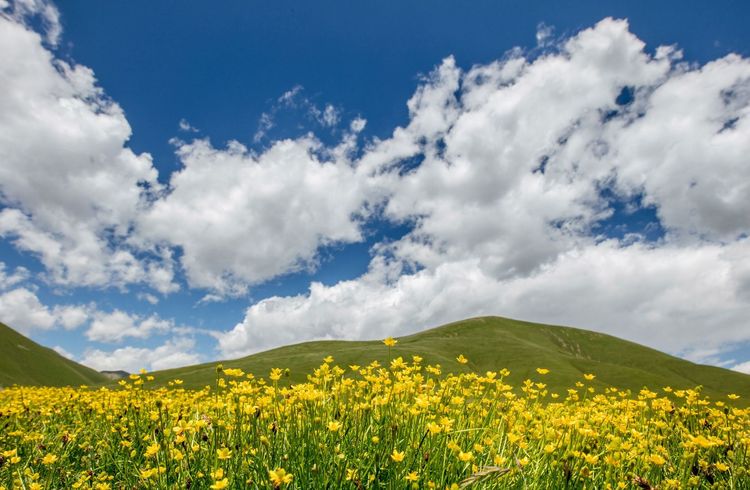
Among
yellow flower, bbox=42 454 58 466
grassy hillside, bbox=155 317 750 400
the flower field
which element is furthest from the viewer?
grassy hillside, bbox=155 317 750 400

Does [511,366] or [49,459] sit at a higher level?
[511,366]

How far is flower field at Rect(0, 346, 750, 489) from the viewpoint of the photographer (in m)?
5.18

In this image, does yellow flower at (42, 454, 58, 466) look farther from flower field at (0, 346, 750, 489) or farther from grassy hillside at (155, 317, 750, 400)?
grassy hillside at (155, 317, 750, 400)

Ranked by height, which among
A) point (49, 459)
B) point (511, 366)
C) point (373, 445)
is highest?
point (511, 366)

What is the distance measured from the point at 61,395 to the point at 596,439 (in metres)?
15.1

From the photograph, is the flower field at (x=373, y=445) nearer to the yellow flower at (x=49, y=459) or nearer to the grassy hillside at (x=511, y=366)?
the yellow flower at (x=49, y=459)

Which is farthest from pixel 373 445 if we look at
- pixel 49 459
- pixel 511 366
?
pixel 511 366

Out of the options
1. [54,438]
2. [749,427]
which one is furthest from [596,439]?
[54,438]

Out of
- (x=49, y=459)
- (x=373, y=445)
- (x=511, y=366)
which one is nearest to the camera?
(x=373, y=445)

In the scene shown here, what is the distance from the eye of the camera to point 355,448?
5.76 m

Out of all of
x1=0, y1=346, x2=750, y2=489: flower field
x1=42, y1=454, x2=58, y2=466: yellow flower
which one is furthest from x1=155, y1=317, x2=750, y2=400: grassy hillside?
x1=42, y1=454, x2=58, y2=466: yellow flower

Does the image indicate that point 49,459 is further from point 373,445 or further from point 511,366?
point 511,366

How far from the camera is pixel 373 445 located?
18.5ft

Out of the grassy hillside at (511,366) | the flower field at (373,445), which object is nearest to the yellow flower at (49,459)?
the flower field at (373,445)
